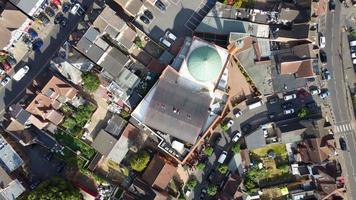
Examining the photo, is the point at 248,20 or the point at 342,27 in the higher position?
the point at 342,27

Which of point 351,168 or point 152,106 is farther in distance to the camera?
point 351,168

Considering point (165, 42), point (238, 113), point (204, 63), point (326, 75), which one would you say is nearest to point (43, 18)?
point (165, 42)

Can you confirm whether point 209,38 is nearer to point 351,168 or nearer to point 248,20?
point 248,20

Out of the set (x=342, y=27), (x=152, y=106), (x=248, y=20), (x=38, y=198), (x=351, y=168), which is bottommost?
(x=38, y=198)

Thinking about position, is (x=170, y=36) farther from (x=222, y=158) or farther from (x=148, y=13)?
(x=222, y=158)

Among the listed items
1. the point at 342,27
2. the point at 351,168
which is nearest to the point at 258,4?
the point at 342,27

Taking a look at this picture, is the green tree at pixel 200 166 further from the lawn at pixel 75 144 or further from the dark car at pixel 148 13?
the dark car at pixel 148 13

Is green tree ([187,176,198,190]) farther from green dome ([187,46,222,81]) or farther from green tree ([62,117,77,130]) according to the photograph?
green tree ([62,117,77,130])
